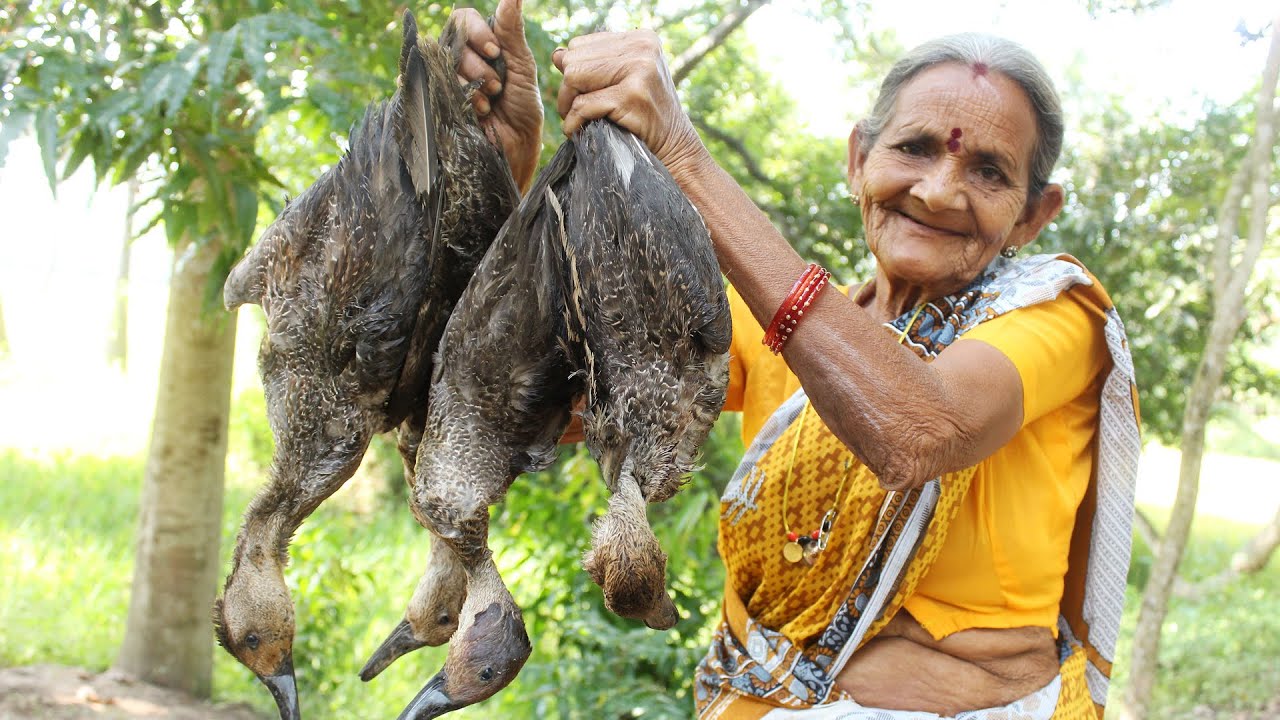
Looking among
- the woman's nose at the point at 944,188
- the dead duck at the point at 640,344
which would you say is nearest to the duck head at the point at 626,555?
the dead duck at the point at 640,344

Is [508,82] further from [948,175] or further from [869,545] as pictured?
[869,545]

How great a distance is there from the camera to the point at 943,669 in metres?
1.80

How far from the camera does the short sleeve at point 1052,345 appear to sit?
163 cm

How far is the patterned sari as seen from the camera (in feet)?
5.78

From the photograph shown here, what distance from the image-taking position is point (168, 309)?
14.2 feet

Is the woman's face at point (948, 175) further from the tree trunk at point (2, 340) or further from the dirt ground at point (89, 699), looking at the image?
the tree trunk at point (2, 340)

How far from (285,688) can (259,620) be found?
127 mm

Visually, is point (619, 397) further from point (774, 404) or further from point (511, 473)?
point (774, 404)

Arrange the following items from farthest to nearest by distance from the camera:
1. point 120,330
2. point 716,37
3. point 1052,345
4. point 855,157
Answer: point 120,330
point 716,37
point 855,157
point 1052,345

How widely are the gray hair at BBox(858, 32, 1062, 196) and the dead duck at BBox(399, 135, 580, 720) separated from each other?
81 centimetres

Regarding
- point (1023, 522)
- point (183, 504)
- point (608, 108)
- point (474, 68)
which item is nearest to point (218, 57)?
point (474, 68)

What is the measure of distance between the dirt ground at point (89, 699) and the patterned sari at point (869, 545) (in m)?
3.34

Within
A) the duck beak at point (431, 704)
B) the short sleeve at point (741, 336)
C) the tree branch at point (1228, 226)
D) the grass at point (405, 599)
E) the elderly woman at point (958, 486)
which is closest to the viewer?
the duck beak at point (431, 704)

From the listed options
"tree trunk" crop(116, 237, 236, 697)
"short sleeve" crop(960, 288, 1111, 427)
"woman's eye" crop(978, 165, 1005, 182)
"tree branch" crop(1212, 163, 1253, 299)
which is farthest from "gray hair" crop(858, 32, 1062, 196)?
"tree branch" crop(1212, 163, 1253, 299)
